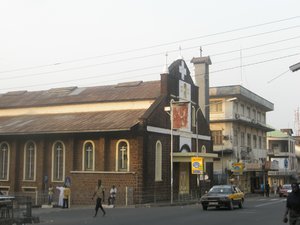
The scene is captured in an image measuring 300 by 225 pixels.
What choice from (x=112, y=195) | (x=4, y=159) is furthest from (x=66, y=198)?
(x=4, y=159)

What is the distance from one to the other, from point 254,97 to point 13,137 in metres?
35.4

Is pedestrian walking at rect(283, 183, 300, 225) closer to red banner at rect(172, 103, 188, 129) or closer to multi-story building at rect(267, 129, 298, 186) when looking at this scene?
red banner at rect(172, 103, 188, 129)

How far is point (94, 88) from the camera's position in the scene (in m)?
48.2

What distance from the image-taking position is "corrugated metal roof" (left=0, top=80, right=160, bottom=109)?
4334cm

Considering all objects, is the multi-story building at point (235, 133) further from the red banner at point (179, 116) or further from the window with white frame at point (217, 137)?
the red banner at point (179, 116)

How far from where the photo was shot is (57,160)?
1591 inches

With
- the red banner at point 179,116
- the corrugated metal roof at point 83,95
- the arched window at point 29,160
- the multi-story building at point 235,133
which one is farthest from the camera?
the multi-story building at point 235,133

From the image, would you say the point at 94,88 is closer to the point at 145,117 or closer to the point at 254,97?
the point at 145,117

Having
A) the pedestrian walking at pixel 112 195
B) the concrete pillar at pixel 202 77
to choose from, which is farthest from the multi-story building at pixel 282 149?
the pedestrian walking at pixel 112 195

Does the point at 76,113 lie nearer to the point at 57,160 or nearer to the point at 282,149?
the point at 57,160

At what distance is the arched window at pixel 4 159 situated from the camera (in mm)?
42188

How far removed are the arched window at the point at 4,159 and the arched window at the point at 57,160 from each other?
14.5 ft

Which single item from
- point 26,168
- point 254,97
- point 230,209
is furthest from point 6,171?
point 254,97

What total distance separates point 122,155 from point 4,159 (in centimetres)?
1101
